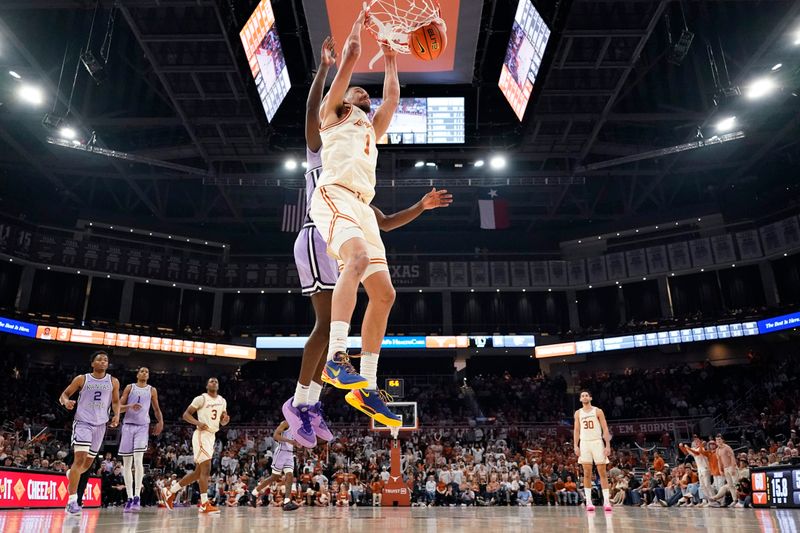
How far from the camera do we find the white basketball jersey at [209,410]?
9.36m

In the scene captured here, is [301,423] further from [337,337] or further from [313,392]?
[337,337]

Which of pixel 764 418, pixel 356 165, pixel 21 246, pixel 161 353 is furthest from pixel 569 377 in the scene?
pixel 356 165

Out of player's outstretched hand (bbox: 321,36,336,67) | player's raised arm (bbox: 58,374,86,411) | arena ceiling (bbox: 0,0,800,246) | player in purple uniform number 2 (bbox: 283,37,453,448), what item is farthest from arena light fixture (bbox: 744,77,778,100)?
player's raised arm (bbox: 58,374,86,411)

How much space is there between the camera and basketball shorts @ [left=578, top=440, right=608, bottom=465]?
10.6m

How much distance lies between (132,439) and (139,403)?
0.57m

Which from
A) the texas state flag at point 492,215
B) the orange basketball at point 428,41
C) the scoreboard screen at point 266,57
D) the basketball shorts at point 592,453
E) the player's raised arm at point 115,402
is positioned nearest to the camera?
the orange basketball at point 428,41

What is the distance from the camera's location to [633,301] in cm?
3312

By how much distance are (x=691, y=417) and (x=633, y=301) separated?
9.07m

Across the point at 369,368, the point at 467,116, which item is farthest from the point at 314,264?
the point at 467,116

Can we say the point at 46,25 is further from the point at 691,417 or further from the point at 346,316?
the point at 691,417

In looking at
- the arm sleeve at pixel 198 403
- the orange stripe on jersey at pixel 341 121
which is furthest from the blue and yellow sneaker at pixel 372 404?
the arm sleeve at pixel 198 403

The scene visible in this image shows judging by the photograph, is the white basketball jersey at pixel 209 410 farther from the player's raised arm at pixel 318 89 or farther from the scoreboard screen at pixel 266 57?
the scoreboard screen at pixel 266 57

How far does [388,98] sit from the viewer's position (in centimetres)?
505

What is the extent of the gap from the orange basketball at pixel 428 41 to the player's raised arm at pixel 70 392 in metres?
5.92
